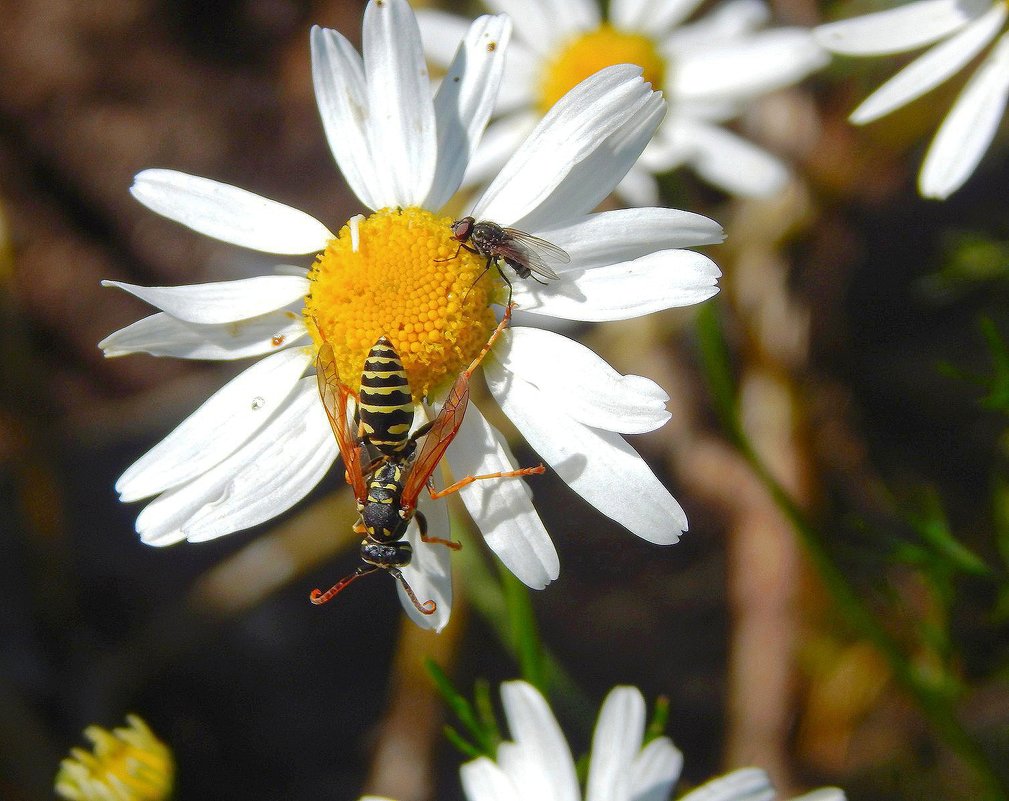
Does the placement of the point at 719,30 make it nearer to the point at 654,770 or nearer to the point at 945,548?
the point at 945,548

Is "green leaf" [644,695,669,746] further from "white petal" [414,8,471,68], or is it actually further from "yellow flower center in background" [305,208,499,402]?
"white petal" [414,8,471,68]

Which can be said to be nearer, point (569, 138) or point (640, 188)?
point (569, 138)

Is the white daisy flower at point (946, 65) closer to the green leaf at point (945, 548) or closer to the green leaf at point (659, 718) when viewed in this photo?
the green leaf at point (945, 548)

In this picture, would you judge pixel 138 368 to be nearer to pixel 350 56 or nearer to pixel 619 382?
pixel 350 56

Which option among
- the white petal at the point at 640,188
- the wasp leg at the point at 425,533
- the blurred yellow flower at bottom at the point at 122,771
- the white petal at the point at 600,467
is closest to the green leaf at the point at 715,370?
the white petal at the point at 640,188

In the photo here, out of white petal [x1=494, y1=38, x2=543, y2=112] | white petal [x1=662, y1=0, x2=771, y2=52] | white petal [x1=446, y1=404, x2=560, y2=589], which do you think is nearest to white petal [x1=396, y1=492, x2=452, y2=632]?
white petal [x1=446, y1=404, x2=560, y2=589]

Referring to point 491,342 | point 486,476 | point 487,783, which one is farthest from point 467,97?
point 487,783

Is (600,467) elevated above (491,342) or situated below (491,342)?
below
